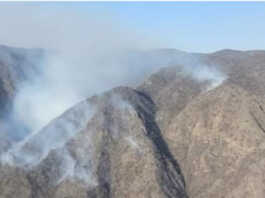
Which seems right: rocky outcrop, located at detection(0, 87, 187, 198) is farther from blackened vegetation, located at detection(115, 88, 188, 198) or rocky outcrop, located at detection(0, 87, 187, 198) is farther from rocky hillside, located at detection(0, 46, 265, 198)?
rocky hillside, located at detection(0, 46, 265, 198)

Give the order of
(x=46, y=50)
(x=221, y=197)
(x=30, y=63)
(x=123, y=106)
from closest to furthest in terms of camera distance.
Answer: (x=221, y=197) < (x=123, y=106) < (x=30, y=63) < (x=46, y=50)

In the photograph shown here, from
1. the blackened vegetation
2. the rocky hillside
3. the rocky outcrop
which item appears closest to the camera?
the rocky hillside

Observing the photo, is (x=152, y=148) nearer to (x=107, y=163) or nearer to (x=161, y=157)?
(x=161, y=157)

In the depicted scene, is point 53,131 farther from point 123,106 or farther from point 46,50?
point 46,50

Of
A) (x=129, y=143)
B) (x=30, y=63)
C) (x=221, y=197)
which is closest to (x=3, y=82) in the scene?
(x=30, y=63)

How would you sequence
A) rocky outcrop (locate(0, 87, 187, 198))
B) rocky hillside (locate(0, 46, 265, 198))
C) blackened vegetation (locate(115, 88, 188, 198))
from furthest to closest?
1. blackened vegetation (locate(115, 88, 188, 198))
2. rocky outcrop (locate(0, 87, 187, 198))
3. rocky hillside (locate(0, 46, 265, 198))

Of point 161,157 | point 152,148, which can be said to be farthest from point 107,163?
point 161,157

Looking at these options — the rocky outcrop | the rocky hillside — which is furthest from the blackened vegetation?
the rocky hillside

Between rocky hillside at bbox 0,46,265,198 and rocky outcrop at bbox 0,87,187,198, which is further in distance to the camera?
rocky outcrop at bbox 0,87,187,198
